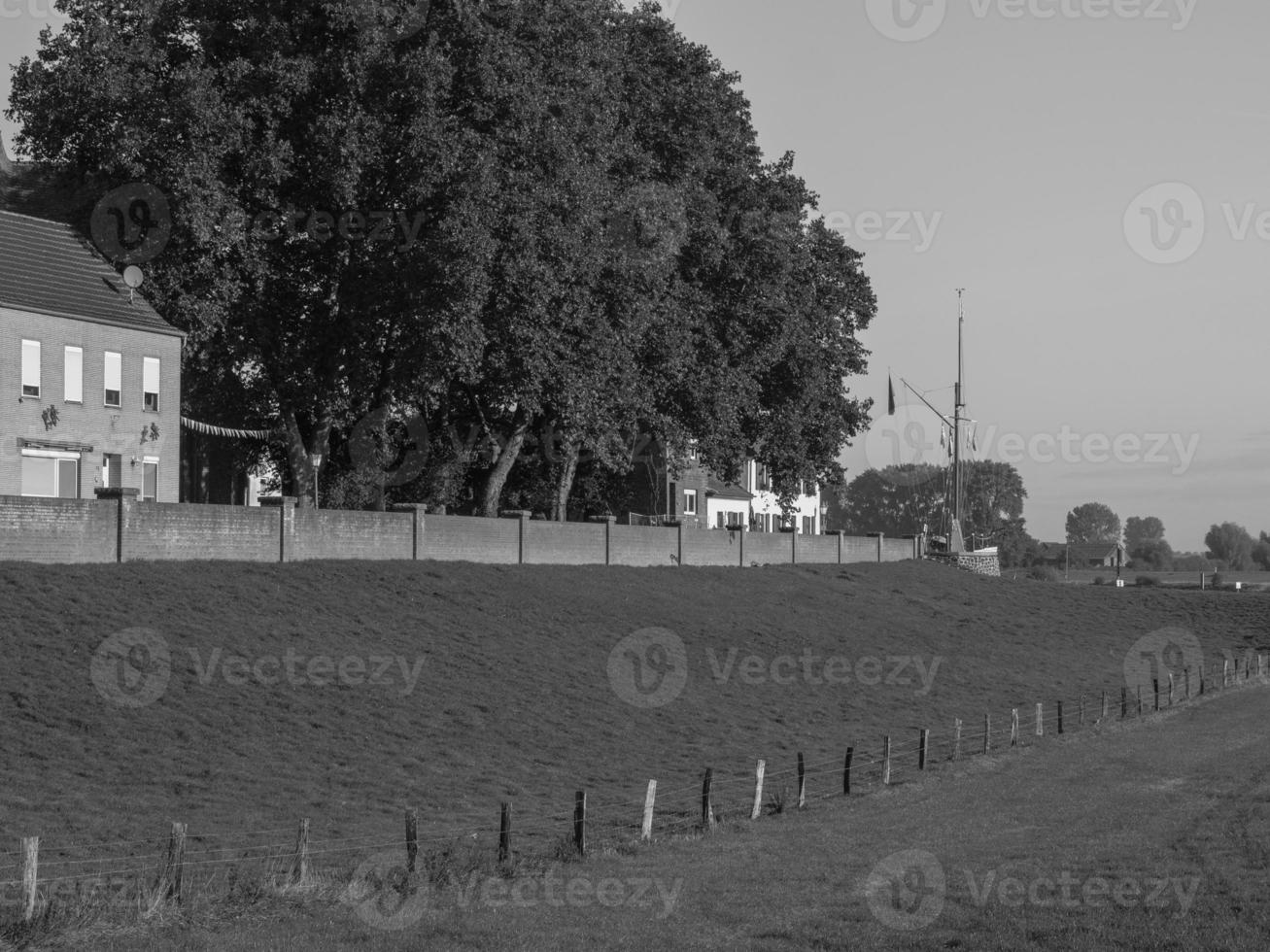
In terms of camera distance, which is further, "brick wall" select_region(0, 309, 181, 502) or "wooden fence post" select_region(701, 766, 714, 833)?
"brick wall" select_region(0, 309, 181, 502)

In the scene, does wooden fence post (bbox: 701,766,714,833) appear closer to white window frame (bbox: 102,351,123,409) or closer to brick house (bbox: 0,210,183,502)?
brick house (bbox: 0,210,183,502)

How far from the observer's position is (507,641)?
38406mm

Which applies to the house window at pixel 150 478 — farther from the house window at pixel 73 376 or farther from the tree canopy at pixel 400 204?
the tree canopy at pixel 400 204

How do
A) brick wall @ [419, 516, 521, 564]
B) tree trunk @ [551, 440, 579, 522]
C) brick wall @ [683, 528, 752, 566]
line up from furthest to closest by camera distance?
brick wall @ [683, 528, 752, 566] < tree trunk @ [551, 440, 579, 522] < brick wall @ [419, 516, 521, 564]

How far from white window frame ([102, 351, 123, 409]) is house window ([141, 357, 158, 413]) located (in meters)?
0.72

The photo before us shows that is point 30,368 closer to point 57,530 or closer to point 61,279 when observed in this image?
point 61,279

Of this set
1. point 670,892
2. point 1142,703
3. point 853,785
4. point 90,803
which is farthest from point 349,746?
point 1142,703

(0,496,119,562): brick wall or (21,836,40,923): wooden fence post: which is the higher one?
(0,496,119,562): brick wall

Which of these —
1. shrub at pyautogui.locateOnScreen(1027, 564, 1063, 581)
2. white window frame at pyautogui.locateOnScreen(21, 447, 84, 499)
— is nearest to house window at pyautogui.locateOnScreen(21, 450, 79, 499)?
white window frame at pyautogui.locateOnScreen(21, 447, 84, 499)

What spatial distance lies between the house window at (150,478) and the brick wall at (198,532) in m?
5.92

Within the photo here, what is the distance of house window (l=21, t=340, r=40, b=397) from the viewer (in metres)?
38.9

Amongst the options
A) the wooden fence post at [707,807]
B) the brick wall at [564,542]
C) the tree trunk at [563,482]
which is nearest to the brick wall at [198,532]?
the brick wall at [564,542]

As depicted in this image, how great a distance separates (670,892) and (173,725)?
13.6 m

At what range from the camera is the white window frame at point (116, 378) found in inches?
1623
